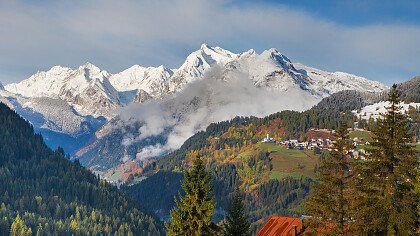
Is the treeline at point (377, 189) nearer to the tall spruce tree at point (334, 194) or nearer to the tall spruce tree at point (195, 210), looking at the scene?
the tall spruce tree at point (334, 194)

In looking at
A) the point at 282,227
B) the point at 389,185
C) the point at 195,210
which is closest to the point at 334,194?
the point at 389,185

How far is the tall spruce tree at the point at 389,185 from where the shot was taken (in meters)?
46.9

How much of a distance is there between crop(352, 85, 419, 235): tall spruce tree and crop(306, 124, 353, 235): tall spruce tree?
8.85 feet

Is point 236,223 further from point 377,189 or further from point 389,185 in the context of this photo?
point 389,185

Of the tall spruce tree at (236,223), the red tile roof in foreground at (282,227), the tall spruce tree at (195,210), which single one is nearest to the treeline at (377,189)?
the tall spruce tree at (236,223)

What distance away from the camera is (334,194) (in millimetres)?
55156

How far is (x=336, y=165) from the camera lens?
5578 cm

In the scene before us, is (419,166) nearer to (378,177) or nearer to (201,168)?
(378,177)

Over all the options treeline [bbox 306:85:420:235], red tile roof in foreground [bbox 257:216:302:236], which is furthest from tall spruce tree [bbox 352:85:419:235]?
red tile roof in foreground [bbox 257:216:302:236]

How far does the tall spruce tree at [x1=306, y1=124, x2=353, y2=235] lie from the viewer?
53938 millimetres

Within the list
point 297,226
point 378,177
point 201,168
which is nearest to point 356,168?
point 378,177

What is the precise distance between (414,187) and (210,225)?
20645 millimetres

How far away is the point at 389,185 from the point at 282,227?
59916 millimetres

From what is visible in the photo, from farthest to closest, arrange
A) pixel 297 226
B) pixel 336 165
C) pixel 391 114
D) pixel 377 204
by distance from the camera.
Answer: pixel 297 226
pixel 336 165
pixel 391 114
pixel 377 204
